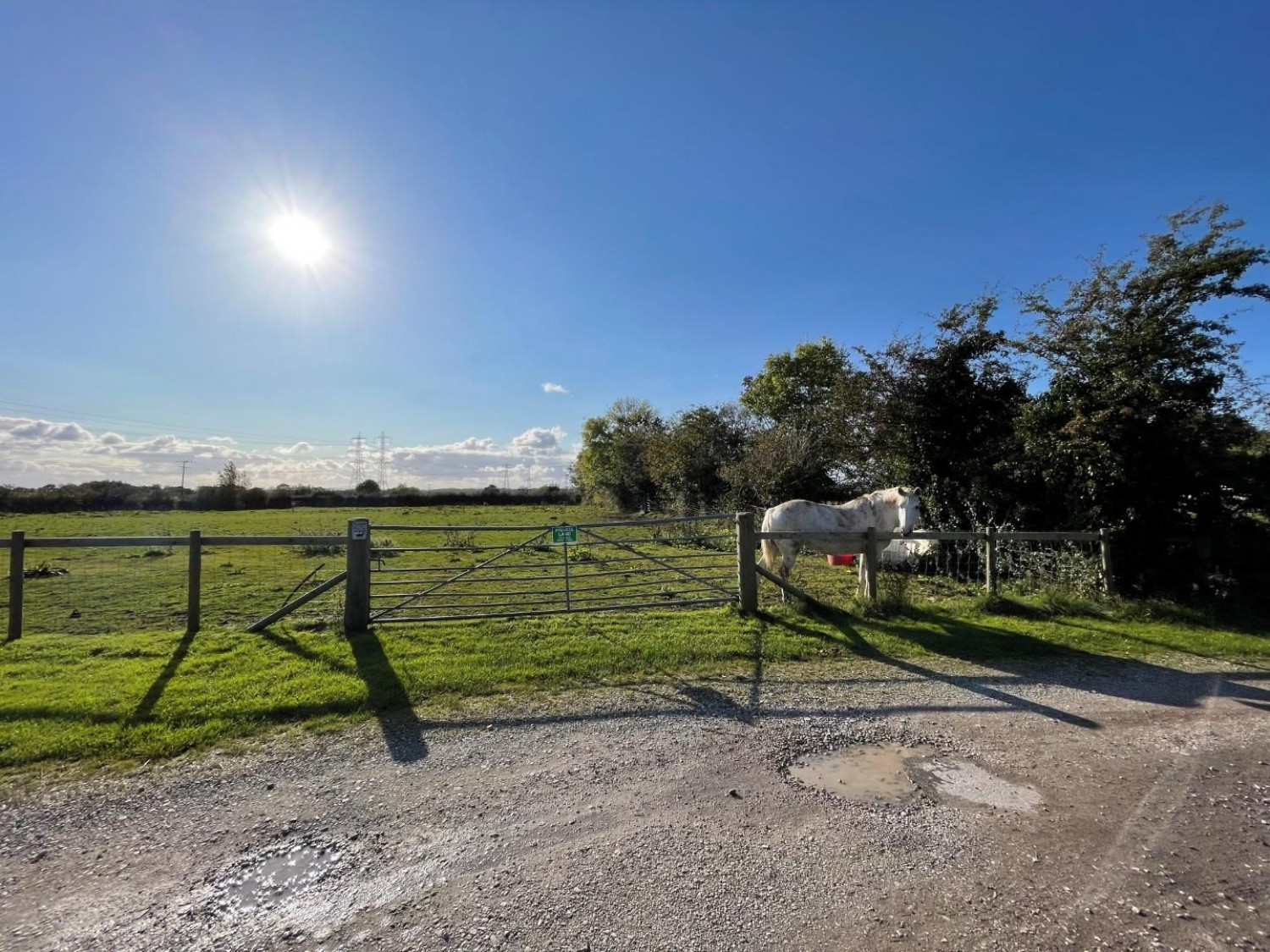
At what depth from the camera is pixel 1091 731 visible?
427cm

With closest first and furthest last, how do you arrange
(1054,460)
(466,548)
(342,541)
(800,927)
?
1. (800,927)
2. (342,541)
3. (1054,460)
4. (466,548)

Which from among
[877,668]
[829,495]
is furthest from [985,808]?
[829,495]

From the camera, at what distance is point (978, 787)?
3484mm

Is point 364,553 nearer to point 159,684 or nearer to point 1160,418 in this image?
point 159,684

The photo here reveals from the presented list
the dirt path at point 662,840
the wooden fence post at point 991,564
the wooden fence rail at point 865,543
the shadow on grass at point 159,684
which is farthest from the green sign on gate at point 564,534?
the wooden fence post at point 991,564

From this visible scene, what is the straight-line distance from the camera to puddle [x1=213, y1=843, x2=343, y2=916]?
2574 millimetres

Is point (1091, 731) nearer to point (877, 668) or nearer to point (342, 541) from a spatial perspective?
point (877, 668)

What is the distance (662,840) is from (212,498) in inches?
2289

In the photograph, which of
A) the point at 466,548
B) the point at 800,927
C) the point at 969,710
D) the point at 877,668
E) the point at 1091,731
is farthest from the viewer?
the point at 466,548

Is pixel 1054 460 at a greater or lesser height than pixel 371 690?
greater

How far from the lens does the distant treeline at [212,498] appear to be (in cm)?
4222

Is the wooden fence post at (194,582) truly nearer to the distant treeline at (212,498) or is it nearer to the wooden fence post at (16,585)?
the wooden fence post at (16,585)

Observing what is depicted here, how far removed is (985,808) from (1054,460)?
28.5 ft

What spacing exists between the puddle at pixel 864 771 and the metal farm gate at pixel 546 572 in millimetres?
3004
